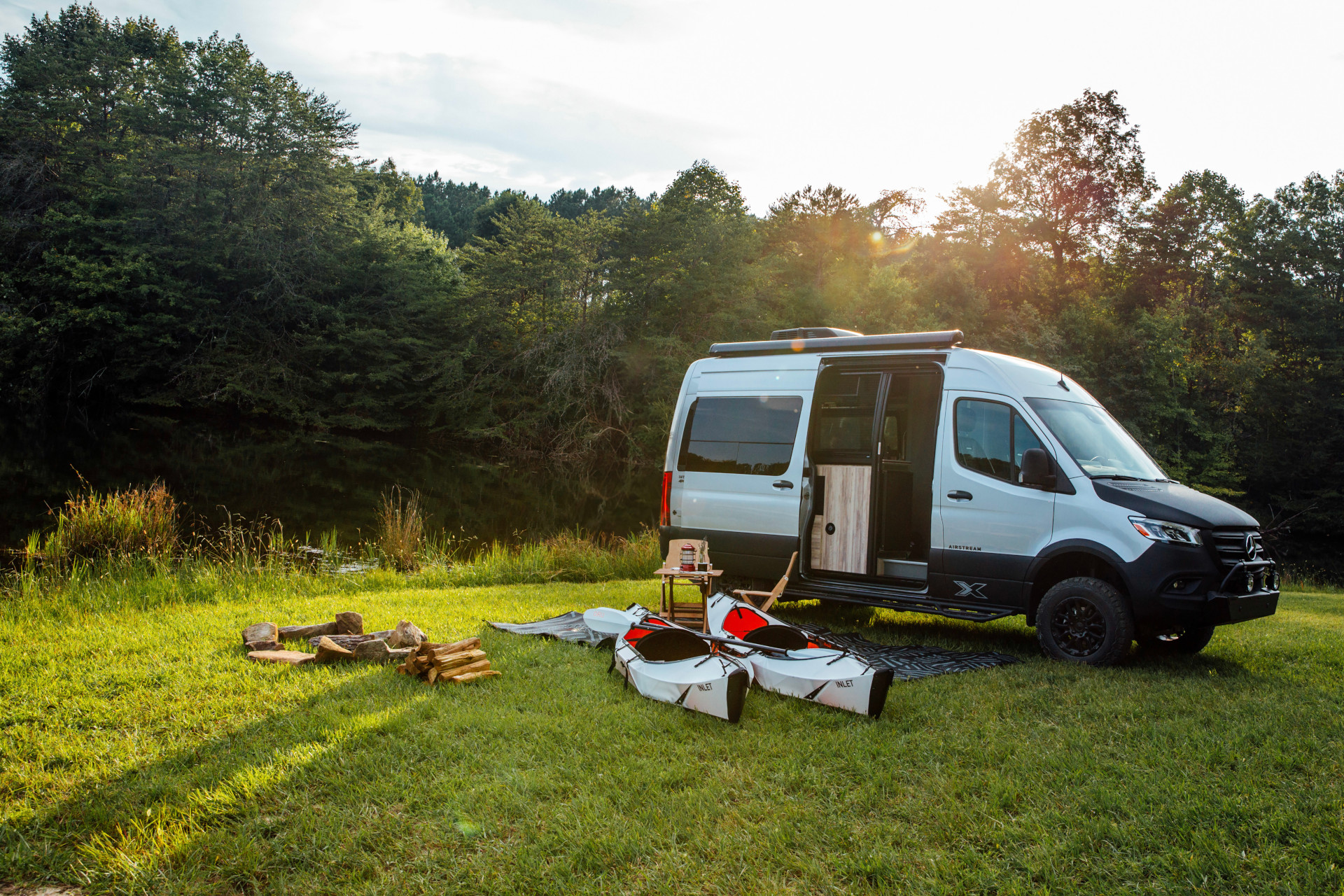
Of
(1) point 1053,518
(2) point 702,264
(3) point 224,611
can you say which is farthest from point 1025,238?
(3) point 224,611

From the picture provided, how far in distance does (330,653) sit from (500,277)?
31.9 metres

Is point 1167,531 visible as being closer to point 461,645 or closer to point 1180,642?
point 1180,642

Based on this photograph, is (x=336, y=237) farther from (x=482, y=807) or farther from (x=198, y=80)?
(x=482, y=807)

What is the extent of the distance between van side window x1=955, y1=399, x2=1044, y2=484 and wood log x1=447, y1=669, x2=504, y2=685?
3.99 metres

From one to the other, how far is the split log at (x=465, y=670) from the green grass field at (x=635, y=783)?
14 cm

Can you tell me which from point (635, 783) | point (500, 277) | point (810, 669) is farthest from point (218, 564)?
point (500, 277)

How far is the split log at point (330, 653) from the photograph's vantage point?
17.4ft

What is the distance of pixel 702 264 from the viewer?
32.6m

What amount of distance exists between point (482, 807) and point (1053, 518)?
182 inches

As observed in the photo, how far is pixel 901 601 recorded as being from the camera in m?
6.75

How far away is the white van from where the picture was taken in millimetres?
5691

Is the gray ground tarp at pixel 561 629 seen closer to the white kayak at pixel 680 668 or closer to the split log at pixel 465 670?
the white kayak at pixel 680 668

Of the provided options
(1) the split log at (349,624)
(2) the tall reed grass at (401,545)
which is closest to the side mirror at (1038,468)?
(1) the split log at (349,624)

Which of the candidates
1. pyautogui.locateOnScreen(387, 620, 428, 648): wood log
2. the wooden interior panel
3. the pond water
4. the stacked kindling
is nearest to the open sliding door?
the wooden interior panel
